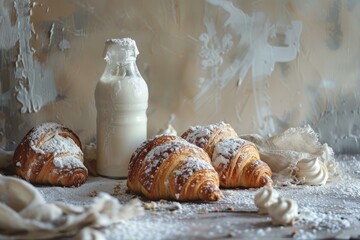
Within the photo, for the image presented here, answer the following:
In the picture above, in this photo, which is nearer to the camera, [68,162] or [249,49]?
[68,162]

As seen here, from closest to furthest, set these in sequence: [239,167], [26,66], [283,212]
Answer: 1. [283,212]
2. [239,167]
3. [26,66]

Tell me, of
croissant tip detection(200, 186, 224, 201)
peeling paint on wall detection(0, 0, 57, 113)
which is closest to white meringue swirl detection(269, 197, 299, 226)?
croissant tip detection(200, 186, 224, 201)

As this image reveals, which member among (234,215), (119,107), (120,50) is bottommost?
(234,215)

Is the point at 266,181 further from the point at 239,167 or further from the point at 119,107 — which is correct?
the point at 119,107

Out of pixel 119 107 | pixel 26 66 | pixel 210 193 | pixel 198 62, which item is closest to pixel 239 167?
pixel 210 193

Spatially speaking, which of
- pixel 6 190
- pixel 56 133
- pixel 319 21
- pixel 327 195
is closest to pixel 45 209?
Answer: pixel 6 190

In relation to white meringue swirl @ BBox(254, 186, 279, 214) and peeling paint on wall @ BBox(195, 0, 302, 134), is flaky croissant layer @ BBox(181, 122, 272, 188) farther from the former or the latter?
peeling paint on wall @ BBox(195, 0, 302, 134)

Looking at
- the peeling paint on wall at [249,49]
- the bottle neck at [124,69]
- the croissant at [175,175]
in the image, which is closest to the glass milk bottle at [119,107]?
the bottle neck at [124,69]
